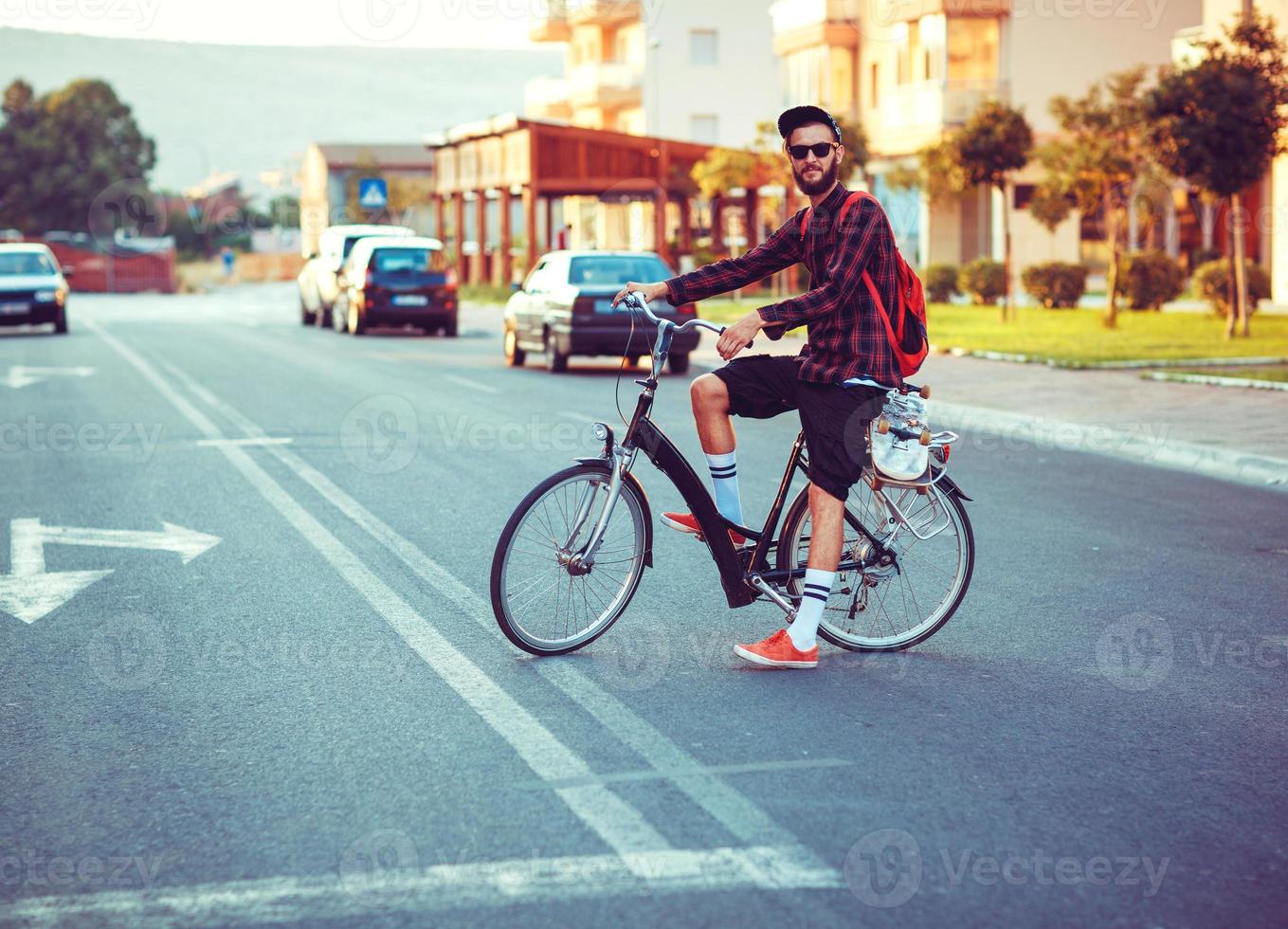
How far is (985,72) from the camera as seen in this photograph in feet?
148

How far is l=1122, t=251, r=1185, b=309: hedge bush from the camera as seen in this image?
31281 mm

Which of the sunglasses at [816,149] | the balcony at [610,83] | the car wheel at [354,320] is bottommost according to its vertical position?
the car wheel at [354,320]

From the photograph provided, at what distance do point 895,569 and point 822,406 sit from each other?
0.73 m

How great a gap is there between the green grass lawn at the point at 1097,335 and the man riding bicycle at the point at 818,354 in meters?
14.5

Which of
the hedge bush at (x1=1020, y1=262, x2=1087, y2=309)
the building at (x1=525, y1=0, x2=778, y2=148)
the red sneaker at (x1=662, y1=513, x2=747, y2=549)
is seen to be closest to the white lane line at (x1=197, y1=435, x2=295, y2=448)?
the red sneaker at (x1=662, y1=513, x2=747, y2=549)

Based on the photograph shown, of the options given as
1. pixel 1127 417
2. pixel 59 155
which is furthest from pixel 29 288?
pixel 59 155

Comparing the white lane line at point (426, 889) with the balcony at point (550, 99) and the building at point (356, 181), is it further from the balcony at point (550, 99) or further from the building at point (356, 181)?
the building at point (356, 181)

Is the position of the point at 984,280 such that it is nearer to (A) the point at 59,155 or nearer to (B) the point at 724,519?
(B) the point at 724,519

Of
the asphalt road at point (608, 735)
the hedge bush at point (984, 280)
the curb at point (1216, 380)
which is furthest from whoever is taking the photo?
the hedge bush at point (984, 280)

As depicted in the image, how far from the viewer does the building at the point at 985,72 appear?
44438mm

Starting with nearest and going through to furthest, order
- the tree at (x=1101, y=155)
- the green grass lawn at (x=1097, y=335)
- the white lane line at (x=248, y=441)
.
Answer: the white lane line at (x=248, y=441), the green grass lawn at (x=1097, y=335), the tree at (x=1101, y=155)

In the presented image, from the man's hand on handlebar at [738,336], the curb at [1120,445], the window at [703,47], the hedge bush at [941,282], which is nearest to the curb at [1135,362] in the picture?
the curb at [1120,445]

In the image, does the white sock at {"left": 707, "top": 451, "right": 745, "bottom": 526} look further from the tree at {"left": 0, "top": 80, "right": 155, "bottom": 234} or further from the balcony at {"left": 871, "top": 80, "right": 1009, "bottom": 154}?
the tree at {"left": 0, "top": 80, "right": 155, "bottom": 234}

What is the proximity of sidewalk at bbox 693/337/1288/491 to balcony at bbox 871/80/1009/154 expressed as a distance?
84.3ft
